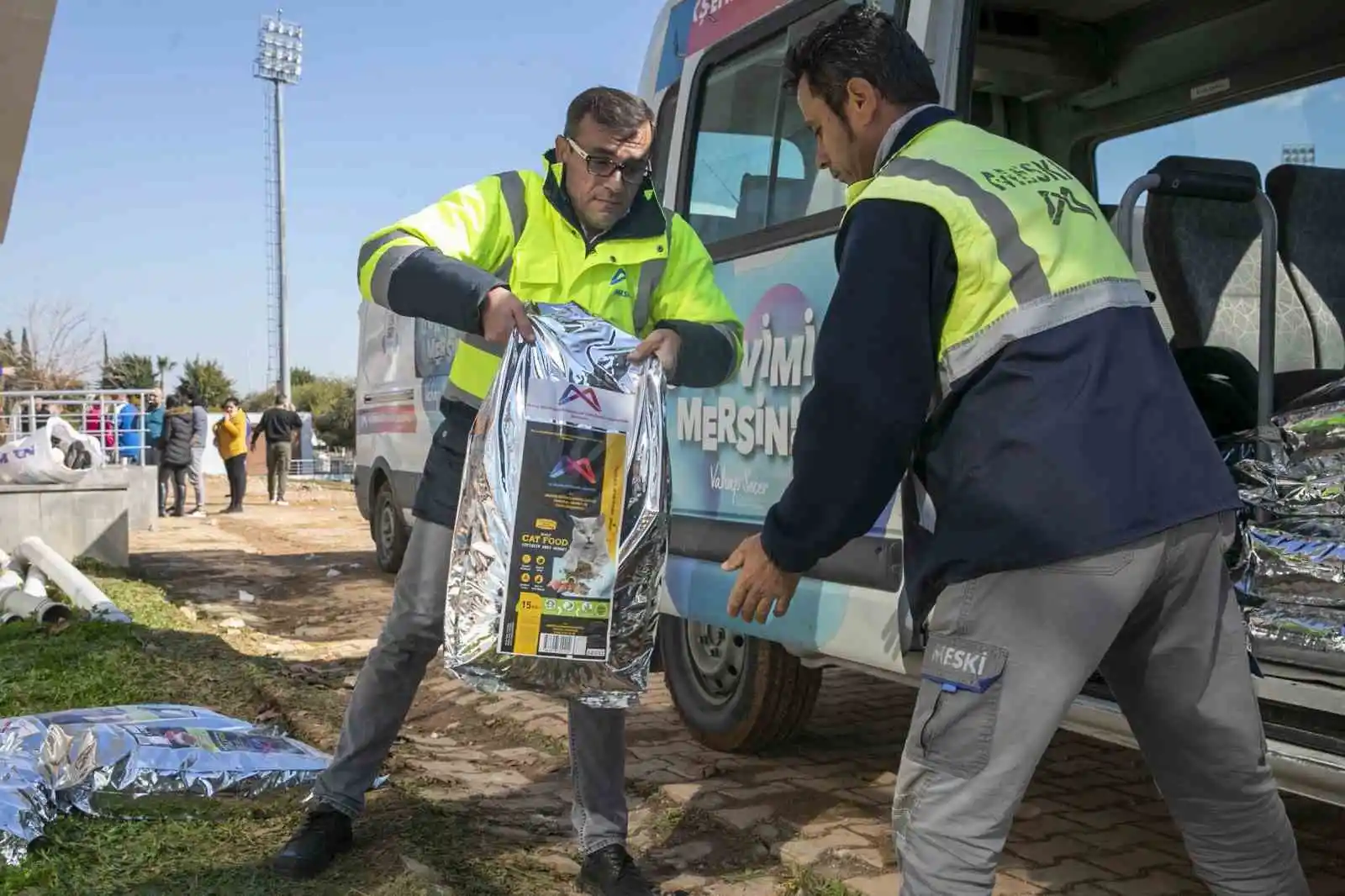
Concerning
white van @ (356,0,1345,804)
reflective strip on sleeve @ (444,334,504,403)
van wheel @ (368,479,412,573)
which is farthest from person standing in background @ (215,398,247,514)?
reflective strip on sleeve @ (444,334,504,403)

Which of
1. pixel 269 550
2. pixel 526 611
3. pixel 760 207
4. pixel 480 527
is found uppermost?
pixel 760 207

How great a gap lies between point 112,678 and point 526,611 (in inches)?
134

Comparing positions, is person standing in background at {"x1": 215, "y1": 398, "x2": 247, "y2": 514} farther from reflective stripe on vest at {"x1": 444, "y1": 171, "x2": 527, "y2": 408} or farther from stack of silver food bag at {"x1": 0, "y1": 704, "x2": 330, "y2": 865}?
reflective stripe on vest at {"x1": 444, "y1": 171, "x2": 527, "y2": 408}

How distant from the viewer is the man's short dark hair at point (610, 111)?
283 cm

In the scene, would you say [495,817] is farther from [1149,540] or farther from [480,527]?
[1149,540]

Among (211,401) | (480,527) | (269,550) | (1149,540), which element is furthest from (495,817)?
(211,401)

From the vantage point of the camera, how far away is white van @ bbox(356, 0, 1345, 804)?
345 cm

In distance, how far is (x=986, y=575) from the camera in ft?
6.11

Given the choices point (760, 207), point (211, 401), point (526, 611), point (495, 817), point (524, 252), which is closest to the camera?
point (526, 611)

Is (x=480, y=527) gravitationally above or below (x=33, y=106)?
below

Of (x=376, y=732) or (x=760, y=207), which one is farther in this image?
(x=760, y=207)

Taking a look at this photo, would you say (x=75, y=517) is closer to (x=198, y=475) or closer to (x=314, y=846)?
(x=198, y=475)

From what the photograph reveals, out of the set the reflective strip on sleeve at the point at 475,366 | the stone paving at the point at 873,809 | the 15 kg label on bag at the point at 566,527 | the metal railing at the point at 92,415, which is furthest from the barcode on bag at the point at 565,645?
the metal railing at the point at 92,415

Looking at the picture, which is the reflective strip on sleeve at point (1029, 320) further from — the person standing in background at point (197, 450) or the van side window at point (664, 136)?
the person standing in background at point (197, 450)
